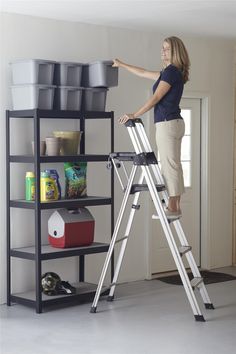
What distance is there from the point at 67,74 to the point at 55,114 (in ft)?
1.36

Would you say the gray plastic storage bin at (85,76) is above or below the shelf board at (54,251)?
above

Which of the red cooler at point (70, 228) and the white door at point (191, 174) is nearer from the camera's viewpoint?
the red cooler at point (70, 228)

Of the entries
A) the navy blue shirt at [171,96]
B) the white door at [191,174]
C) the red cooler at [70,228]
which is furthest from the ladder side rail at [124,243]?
the white door at [191,174]

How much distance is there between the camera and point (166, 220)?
18.3ft

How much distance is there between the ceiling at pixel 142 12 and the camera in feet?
19.2

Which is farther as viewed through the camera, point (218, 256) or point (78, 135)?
point (218, 256)

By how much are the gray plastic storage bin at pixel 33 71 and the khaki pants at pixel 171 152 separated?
1.10 metres

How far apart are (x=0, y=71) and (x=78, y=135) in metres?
0.90

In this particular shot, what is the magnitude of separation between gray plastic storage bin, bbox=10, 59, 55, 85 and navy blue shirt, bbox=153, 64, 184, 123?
39.4 inches

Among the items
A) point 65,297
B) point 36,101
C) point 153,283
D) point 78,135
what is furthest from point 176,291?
point 36,101

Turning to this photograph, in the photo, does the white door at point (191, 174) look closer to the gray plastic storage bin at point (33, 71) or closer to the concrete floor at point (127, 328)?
the concrete floor at point (127, 328)

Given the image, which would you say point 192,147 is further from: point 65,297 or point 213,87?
point 65,297

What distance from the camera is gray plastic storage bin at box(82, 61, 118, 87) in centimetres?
618

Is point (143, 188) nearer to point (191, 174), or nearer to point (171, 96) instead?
point (171, 96)
